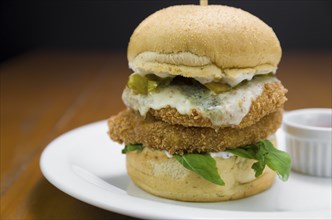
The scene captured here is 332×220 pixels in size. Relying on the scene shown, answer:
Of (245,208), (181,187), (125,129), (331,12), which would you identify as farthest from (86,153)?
(331,12)

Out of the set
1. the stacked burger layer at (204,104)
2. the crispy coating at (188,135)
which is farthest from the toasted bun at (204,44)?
the crispy coating at (188,135)

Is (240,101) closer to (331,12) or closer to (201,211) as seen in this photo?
(201,211)

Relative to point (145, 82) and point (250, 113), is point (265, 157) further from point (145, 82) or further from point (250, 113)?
point (145, 82)

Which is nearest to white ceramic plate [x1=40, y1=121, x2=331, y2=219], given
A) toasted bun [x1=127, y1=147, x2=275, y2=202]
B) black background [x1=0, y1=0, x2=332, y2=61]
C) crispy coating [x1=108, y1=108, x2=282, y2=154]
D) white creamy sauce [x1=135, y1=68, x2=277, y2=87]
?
toasted bun [x1=127, y1=147, x2=275, y2=202]

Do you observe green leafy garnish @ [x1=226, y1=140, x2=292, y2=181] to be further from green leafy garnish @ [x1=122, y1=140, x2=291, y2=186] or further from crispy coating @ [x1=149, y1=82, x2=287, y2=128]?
crispy coating @ [x1=149, y1=82, x2=287, y2=128]

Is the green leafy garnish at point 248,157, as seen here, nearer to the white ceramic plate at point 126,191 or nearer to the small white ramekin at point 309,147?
the white ceramic plate at point 126,191

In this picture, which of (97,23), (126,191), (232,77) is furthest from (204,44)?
(97,23)
